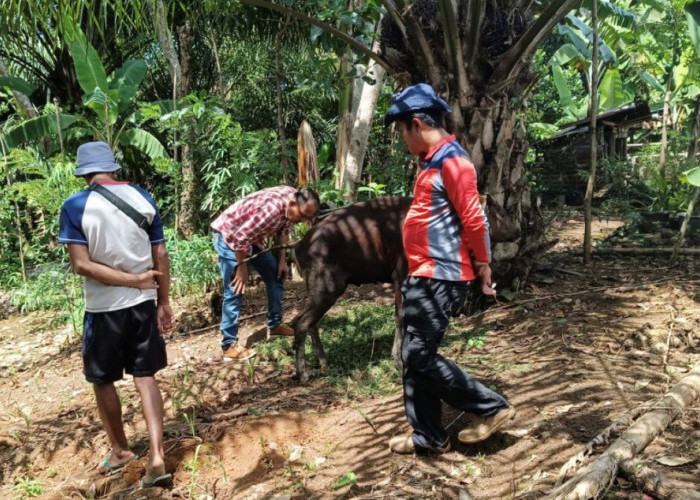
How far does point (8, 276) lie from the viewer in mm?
9219

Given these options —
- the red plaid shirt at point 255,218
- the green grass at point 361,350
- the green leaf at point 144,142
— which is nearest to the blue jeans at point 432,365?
the green grass at point 361,350

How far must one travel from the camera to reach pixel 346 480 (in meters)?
3.03

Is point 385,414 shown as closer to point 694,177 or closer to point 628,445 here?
point 628,445

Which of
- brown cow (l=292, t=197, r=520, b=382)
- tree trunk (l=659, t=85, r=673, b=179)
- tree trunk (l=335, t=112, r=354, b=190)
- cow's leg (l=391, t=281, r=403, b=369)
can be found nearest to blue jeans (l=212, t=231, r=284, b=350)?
brown cow (l=292, t=197, r=520, b=382)

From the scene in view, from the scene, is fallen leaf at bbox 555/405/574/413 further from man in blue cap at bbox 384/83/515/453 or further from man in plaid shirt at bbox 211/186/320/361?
man in plaid shirt at bbox 211/186/320/361

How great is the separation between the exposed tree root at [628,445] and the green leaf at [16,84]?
951cm

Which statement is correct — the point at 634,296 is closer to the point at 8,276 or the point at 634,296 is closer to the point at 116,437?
the point at 116,437

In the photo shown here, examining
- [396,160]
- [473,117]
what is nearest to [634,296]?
[473,117]

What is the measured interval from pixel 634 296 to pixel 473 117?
7.38 feet

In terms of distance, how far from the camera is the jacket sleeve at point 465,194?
2.79 metres

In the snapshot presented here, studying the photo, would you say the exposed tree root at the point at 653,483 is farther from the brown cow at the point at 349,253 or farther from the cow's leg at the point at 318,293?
the cow's leg at the point at 318,293

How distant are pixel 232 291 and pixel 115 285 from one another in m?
1.91

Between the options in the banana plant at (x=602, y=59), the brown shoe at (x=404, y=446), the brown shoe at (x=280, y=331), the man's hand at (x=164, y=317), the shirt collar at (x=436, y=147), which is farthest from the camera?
the banana plant at (x=602, y=59)

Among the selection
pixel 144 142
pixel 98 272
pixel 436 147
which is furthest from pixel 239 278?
pixel 144 142
